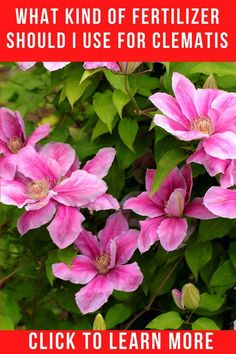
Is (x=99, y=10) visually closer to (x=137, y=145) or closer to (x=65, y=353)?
(x=137, y=145)

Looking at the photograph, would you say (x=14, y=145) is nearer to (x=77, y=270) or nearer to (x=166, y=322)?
(x=77, y=270)

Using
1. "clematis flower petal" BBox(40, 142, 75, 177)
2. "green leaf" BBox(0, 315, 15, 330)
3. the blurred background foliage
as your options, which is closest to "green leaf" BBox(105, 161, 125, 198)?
the blurred background foliage

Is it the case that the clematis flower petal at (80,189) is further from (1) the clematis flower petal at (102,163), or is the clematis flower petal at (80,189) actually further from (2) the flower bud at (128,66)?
(2) the flower bud at (128,66)

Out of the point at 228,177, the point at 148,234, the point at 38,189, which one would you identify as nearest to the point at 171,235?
the point at 148,234

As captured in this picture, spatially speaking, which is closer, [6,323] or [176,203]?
[176,203]

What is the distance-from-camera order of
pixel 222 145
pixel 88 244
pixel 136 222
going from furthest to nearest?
pixel 136 222, pixel 88 244, pixel 222 145

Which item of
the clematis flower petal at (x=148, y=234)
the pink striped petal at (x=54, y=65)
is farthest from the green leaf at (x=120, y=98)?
the clematis flower petal at (x=148, y=234)

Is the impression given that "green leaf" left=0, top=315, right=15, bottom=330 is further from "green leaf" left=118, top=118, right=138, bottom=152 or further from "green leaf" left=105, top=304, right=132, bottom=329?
"green leaf" left=118, top=118, right=138, bottom=152
